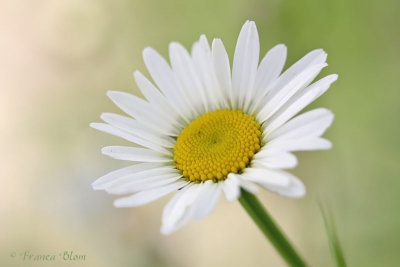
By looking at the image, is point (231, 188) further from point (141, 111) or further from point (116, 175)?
point (141, 111)

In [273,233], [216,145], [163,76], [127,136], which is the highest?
[163,76]

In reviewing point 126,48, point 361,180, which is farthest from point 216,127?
point 126,48

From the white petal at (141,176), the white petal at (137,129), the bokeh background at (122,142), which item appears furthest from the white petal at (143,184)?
the bokeh background at (122,142)

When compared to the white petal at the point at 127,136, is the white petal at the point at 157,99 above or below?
above

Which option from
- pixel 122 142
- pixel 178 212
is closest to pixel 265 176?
pixel 178 212

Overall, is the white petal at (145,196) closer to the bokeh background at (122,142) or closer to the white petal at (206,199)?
the white petal at (206,199)

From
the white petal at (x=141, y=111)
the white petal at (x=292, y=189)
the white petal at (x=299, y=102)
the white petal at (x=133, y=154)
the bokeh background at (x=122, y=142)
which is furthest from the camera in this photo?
the bokeh background at (x=122, y=142)
